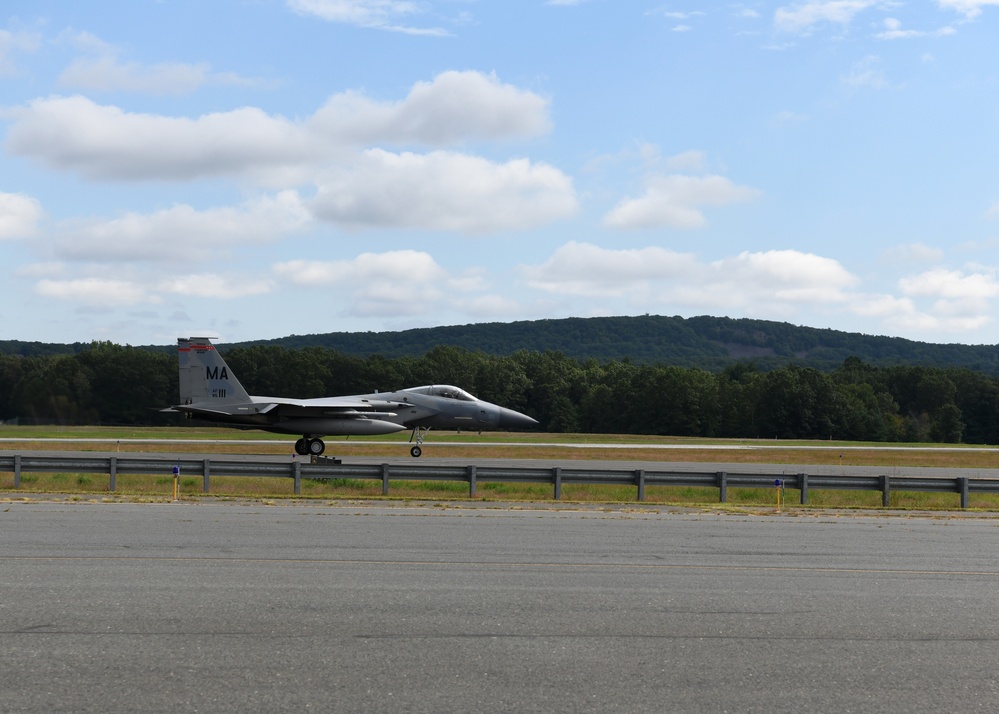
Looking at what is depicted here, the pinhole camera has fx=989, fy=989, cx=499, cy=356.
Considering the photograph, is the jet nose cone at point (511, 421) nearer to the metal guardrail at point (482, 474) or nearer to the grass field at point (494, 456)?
the grass field at point (494, 456)

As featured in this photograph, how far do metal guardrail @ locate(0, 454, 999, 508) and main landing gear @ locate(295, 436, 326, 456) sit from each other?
1345 centimetres

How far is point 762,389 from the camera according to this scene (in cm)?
10644

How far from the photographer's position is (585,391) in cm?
13112

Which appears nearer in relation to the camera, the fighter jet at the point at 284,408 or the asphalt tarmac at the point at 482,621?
the asphalt tarmac at the point at 482,621

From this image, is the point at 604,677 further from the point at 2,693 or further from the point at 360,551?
the point at 360,551

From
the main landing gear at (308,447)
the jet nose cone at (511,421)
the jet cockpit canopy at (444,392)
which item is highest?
the jet cockpit canopy at (444,392)

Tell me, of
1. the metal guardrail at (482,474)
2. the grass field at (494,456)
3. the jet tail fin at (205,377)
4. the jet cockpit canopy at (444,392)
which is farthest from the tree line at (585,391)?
the metal guardrail at (482,474)

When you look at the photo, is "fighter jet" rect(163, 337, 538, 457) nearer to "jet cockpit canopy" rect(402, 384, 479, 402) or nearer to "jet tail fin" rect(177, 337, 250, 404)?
"jet tail fin" rect(177, 337, 250, 404)

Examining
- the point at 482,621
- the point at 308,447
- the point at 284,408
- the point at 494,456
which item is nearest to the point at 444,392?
the point at 494,456

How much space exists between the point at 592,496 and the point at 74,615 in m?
18.2

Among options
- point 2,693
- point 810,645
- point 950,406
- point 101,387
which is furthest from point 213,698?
point 950,406

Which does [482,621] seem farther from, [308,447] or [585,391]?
[585,391]

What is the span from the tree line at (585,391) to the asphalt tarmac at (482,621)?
4662 cm

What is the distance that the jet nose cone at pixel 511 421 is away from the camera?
41.1 meters
